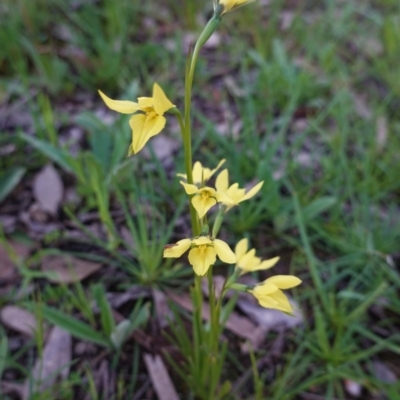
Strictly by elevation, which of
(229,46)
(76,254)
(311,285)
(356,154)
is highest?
(229,46)

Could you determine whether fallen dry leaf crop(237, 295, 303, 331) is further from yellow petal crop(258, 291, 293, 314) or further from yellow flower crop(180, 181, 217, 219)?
yellow flower crop(180, 181, 217, 219)

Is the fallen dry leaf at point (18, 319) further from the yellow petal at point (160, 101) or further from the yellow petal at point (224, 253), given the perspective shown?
the yellow petal at point (160, 101)

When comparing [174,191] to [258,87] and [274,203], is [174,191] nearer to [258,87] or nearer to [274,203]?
[274,203]

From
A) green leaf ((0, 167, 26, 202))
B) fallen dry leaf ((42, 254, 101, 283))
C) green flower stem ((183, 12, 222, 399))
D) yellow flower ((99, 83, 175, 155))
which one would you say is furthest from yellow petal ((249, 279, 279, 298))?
green leaf ((0, 167, 26, 202))

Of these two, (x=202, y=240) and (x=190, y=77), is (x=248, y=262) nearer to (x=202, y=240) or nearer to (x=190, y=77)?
(x=202, y=240)

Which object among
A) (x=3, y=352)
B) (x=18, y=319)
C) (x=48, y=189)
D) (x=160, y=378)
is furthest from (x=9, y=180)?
(x=160, y=378)

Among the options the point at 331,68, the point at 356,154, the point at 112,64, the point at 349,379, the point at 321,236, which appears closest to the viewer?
the point at 349,379

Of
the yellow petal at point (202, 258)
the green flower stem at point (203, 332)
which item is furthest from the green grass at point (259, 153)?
the yellow petal at point (202, 258)

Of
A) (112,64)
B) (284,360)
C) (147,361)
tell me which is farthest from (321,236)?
(112,64)
